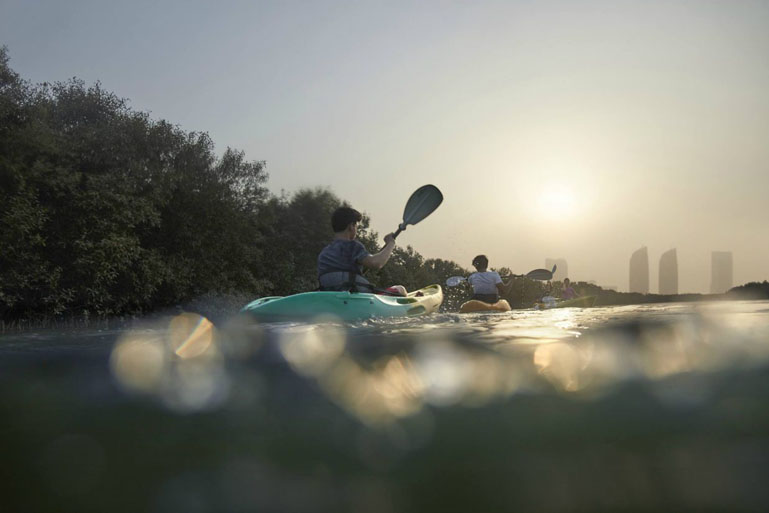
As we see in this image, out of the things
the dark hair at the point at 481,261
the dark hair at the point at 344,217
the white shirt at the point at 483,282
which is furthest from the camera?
the dark hair at the point at 481,261

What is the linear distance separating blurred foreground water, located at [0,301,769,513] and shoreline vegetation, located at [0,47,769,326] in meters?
11.1

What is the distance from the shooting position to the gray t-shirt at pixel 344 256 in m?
7.84

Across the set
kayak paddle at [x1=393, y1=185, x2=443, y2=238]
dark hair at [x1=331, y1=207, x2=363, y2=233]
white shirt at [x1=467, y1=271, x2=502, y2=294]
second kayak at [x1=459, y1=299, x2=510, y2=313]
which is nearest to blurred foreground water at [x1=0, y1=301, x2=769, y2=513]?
dark hair at [x1=331, y1=207, x2=363, y2=233]

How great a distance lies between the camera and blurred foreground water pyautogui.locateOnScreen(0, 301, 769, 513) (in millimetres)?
1836

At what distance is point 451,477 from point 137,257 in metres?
21.3

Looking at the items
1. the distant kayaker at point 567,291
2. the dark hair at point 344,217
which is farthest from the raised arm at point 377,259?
the distant kayaker at point 567,291

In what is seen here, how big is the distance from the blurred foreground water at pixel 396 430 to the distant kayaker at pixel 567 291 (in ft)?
57.4

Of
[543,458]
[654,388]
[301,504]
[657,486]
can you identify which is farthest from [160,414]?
[654,388]

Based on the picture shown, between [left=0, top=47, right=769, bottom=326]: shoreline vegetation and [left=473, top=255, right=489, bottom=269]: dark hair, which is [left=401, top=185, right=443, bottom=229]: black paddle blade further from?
[left=0, top=47, right=769, bottom=326]: shoreline vegetation

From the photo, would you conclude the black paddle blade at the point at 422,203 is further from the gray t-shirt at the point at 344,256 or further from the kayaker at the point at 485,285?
the gray t-shirt at the point at 344,256

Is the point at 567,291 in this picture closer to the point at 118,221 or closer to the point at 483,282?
the point at 483,282

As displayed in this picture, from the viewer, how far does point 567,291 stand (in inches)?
806

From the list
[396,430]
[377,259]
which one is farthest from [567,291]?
[396,430]

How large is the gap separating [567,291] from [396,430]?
1938 cm
